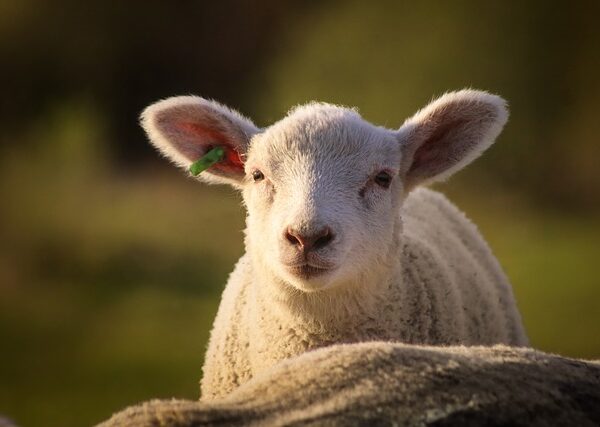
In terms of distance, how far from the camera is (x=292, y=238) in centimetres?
416

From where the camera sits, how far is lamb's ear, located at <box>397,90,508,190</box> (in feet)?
16.3

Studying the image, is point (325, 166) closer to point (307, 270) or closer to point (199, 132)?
point (307, 270)

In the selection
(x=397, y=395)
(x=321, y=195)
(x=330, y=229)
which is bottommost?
(x=397, y=395)

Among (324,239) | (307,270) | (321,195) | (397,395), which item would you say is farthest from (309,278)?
(397,395)

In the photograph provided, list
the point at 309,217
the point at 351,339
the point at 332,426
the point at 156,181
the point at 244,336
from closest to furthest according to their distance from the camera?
the point at 332,426, the point at 309,217, the point at 351,339, the point at 244,336, the point at 156,181

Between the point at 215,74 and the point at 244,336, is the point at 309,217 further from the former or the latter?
the point at 215,74

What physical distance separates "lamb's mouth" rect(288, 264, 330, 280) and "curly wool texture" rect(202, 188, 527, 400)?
316mm

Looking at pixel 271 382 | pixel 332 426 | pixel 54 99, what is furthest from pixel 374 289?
pixel 54 99

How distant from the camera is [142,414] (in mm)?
2707

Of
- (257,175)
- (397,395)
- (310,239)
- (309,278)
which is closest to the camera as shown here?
(397,395)

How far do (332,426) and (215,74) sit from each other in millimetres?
15869

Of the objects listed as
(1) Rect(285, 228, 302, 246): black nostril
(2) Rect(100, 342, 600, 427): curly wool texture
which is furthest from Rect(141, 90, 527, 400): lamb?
(2) Rect(100, 342, 600, 427): curly wool texture

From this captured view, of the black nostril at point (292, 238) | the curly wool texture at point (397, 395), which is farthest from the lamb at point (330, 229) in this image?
the curly wool texture at point (397, 395)

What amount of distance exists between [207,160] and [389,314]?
41.3 inches
